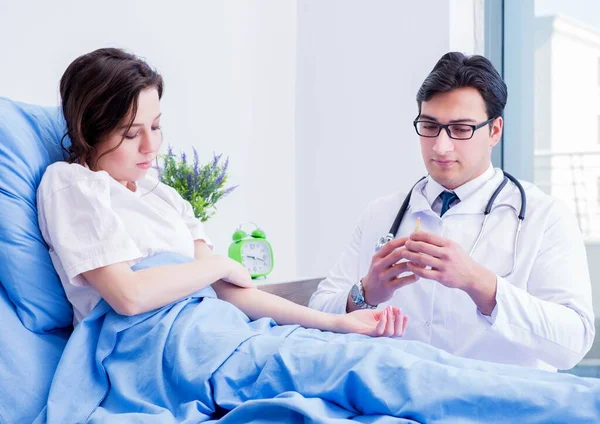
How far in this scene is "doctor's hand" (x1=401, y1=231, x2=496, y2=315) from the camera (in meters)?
1.64

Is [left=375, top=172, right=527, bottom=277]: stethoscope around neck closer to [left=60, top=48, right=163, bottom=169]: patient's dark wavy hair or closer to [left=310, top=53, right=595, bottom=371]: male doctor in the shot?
[left=310, top=53, right=595, bottom=371]: male doctor

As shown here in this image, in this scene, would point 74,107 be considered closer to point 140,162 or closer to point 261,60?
point 140,162

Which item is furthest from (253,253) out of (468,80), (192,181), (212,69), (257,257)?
(468,80)

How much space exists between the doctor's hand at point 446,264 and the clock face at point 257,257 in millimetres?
977

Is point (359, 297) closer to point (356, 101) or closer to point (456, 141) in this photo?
point (456, 141)

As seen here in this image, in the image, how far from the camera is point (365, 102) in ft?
11.0

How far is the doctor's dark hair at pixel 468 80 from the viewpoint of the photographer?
1946 millimetres

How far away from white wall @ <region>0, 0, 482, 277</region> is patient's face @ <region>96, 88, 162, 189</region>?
1.17m

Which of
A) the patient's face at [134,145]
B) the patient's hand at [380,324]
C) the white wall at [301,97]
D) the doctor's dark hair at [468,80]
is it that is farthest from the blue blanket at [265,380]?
the white wall at [301,97]

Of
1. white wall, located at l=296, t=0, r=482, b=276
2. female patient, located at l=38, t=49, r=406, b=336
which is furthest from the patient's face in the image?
white wall, located at l=296, t=0, r=482, b=276

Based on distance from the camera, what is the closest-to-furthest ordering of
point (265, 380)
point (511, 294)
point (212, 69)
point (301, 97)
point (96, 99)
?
point (265, 380) → point (96, 99) → point (511, 294) → point (212, 69) → point (301, 97)

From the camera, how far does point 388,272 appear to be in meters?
1.78

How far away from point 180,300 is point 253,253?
114 centimetres

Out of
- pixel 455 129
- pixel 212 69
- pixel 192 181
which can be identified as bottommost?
pixel 192 181
